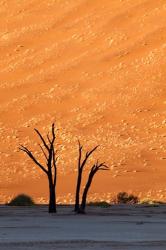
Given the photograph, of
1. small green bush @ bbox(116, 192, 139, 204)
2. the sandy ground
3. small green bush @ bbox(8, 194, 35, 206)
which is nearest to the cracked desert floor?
small green bush @ bbox(116, 192, 139, 204)

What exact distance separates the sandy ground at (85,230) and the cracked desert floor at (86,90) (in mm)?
14792

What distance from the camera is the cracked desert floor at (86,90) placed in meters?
42.8

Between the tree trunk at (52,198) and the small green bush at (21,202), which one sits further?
the small green bush at (21,202)

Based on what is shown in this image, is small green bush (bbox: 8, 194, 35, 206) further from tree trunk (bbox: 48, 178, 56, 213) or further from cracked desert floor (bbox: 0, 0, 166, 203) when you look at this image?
tree trunk (bbox: 48, 178, 56, 213)

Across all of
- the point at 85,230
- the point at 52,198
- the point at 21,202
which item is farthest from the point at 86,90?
the point at 85,230

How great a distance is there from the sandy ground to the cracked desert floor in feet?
48.5

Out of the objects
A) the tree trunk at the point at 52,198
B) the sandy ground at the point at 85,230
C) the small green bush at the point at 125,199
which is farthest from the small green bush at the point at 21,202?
the tree trunk at the point at 52,198

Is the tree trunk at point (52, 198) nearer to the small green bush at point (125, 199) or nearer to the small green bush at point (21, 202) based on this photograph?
the small green bush at point (21, 202)

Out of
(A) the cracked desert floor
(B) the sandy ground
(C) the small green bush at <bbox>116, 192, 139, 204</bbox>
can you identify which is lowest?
(B) the sandy ground

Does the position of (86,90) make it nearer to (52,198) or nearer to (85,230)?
(52,198)

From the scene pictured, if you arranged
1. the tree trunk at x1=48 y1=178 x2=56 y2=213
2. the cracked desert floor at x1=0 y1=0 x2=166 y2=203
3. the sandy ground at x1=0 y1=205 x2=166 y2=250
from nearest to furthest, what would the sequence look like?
the sandy ground at x1=0 y1=205 x2=166 y2=250 → the tree trunk at x1=48 y1=178 x2=56 y2=213 → the cracked desert floor at x1=0 y1=0 x2=166 y2=203

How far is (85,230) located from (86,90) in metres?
38.1

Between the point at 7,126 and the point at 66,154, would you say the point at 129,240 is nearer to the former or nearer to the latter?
the point at 66,154

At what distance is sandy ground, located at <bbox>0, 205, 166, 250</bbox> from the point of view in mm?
13938
